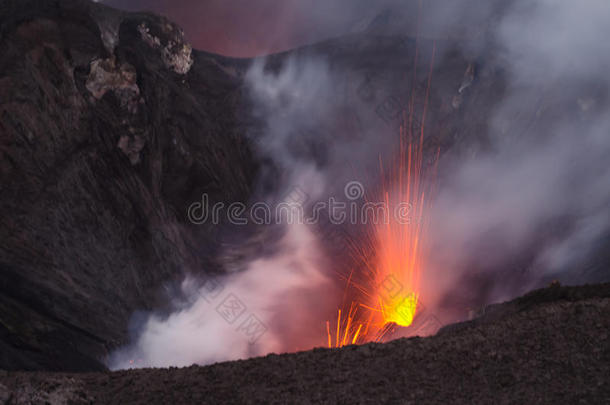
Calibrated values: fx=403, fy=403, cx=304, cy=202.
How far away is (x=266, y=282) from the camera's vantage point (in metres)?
21.9

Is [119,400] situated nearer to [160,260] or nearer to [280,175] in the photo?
[160,260]

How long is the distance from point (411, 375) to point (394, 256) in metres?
19.1

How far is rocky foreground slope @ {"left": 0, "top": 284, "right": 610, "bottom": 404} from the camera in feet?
15.9

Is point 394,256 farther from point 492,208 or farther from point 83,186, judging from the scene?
point 83,186

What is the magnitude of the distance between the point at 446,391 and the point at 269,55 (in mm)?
32377

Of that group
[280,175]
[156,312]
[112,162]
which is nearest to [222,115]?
[280,175]

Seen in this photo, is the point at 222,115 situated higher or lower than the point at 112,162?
higher

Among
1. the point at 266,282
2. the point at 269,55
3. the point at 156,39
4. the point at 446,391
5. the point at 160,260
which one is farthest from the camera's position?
the point at 269,55

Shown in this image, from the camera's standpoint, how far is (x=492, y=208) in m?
19.4

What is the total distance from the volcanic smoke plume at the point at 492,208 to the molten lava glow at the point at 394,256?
60cm

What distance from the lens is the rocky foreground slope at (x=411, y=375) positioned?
4855 millimetres

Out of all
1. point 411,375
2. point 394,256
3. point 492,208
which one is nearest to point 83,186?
point 411,375

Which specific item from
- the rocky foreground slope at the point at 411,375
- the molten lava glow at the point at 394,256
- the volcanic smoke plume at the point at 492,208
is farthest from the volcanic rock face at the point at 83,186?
the molten lava glow at the point at 394,256

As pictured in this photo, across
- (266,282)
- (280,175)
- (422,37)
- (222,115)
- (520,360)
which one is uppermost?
(422,37)
